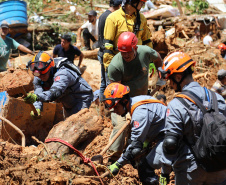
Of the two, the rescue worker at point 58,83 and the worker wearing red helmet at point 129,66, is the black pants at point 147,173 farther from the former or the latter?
the rescue worker at point 58,83

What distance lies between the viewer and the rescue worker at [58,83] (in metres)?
5.02

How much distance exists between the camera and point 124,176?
5105 millimetres

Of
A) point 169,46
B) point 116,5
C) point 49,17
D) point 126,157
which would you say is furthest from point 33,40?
point 126,157

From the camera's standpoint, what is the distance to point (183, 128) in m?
3.36

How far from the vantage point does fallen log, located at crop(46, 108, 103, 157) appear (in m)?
3.75

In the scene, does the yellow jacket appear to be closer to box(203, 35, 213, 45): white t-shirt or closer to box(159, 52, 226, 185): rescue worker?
box(159, 52, 226, 185): rescue worker

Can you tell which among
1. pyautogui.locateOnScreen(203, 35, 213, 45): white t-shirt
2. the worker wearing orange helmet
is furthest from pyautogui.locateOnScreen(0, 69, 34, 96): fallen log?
pyautogui.locateOnScreen(203, 35, 213, 45): white t-shirt

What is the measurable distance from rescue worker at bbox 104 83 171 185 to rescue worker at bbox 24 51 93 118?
1.20m

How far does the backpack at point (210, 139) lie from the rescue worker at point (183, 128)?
55 mm

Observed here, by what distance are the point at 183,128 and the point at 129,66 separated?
2096mm

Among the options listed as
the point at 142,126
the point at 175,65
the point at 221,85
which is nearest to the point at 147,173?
the point at 142,126

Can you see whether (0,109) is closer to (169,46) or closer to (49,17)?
(169,46)

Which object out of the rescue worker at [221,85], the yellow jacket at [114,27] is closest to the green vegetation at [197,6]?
the rescue worker at [221,85]

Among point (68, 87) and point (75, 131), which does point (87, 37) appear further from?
point (75, 131)
